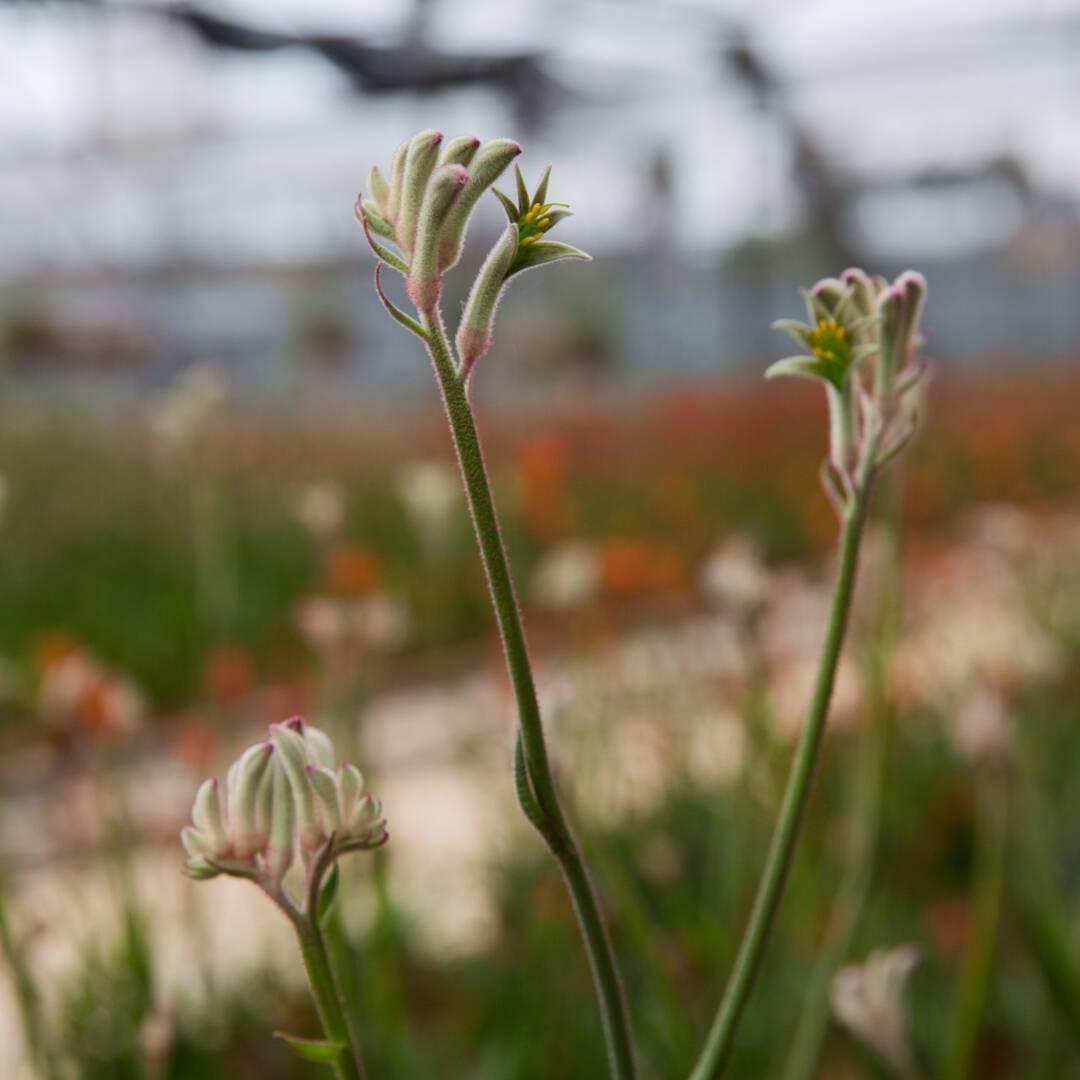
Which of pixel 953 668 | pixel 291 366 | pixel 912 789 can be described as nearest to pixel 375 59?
pixel 953 668

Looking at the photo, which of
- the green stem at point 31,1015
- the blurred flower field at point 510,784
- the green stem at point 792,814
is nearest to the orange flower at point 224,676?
the blurred flower field at point 510,784

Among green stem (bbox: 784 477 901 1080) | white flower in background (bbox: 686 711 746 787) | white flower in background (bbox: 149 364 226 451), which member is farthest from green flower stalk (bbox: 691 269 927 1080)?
white flower in background (bbox: 686 711 746 787)

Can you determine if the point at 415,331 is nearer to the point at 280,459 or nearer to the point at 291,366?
the point at 280,459

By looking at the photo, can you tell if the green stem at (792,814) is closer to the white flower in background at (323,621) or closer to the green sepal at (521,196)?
the green sepal at (521,196)

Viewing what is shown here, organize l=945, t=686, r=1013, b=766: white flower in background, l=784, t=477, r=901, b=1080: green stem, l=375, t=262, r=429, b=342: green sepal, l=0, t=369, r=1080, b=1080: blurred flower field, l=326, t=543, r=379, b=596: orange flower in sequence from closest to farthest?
l=375, t=262, r=429, b=342: green sepal, l=784, t=477, r=901, b=1080: green stem, l=945, t=686, r=1013, b=766: white flower in background, l=0, t=369, r=1080, b=1080: blurred flower field, l=326, t=543, r=379, b=596: orange flower

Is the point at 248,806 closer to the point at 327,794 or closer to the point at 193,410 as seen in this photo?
the point at 327,794

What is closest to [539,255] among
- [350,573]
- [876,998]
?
[876,998]

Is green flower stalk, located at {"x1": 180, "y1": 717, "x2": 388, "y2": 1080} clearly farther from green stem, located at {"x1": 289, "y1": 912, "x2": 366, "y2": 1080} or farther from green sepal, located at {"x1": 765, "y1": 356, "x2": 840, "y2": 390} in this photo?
green sepal, located at {"x1": 765, "y1": 356, "x2": 840, "y2": 390}
